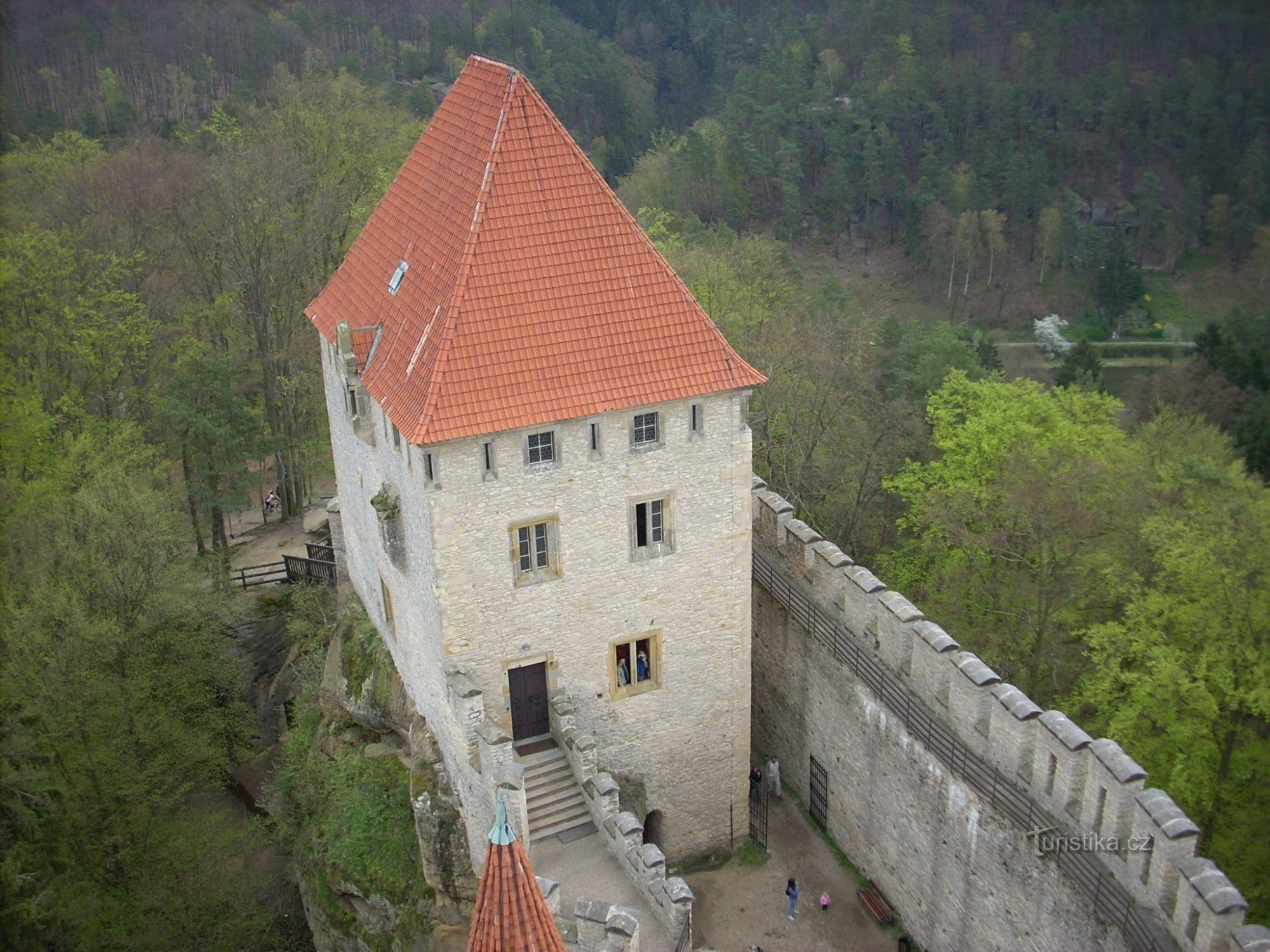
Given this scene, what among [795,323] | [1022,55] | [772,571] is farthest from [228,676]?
[1022,55]

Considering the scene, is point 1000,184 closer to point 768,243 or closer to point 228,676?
point 768,243

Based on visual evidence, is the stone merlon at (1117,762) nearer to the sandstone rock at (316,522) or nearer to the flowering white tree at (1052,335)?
the sandstone rock at (316,522)

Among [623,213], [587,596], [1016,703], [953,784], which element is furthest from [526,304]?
[953,784]

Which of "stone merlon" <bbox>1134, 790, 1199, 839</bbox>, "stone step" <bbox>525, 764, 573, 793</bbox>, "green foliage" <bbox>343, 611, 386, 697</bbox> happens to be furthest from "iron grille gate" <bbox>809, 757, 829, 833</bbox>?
"green foliage" <bbox>343, 611, 386, 697</bbox>

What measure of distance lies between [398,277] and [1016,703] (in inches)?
578

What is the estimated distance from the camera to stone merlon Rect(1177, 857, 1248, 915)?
17.0 meters

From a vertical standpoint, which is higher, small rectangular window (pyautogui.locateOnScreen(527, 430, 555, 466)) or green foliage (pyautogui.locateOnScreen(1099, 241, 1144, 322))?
small rectangular window (pyautogui.locateOnScreen(527, 430, 555, 466))

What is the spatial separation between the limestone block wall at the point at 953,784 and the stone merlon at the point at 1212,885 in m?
0.03

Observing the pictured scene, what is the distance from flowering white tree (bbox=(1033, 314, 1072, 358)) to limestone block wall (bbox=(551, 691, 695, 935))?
54.1m

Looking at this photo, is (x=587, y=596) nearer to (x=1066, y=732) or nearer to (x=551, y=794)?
(x=551, y=794)

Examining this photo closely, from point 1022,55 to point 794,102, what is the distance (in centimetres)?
1787

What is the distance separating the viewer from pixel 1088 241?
269ft

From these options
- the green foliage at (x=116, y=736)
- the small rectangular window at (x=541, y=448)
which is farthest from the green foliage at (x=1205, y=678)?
the green foliage at (x=116, y=736)

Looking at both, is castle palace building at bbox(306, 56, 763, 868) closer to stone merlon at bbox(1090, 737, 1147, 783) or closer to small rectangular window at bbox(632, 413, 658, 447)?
small rectangular window at bbox(632, 413, 658, 447)
